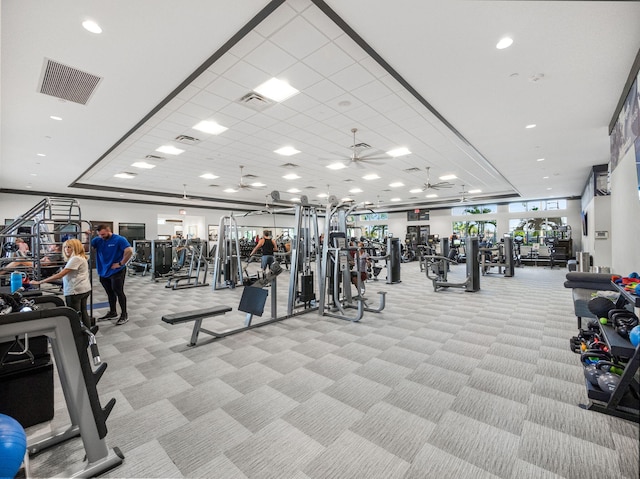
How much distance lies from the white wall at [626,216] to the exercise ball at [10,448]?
18.4ft

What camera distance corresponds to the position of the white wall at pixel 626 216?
3.65m

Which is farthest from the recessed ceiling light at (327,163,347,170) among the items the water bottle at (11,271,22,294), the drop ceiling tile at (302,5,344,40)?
the water bottle at (11,271,22,294)

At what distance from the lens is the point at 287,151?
7469 millimetres

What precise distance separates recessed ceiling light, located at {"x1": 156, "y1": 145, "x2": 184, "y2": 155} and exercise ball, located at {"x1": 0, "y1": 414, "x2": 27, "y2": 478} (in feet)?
22.2

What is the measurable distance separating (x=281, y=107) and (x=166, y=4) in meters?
2.42

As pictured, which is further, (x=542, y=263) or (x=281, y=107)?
(x=542, y=263)

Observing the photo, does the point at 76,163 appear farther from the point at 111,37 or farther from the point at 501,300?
the point at 501,300

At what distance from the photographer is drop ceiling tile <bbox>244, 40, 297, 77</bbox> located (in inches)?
137

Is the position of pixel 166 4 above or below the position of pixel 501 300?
above

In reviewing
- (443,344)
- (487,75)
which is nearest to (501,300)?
(443,344)

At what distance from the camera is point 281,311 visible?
529 centimetres

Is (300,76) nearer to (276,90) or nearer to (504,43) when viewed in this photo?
(276,90)

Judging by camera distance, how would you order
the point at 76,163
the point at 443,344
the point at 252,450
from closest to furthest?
the point at 252,450, the point at 443,344, the point at 76,163

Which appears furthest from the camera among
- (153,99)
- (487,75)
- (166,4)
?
(153,99)
